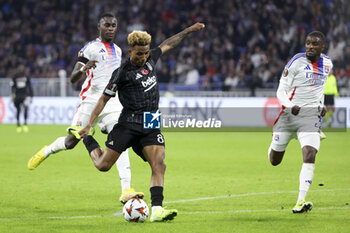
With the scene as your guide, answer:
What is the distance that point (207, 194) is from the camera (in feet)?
30.2

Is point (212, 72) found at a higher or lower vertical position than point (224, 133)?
higher

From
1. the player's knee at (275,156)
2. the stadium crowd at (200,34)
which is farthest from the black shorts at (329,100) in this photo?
the player's knee at (275,156)

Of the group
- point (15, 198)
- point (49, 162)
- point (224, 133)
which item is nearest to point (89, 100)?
point (15, 198)

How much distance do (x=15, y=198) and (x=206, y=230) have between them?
11.5ft

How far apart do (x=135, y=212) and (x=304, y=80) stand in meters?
2.79

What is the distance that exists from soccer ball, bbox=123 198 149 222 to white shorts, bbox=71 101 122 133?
70.9 inches

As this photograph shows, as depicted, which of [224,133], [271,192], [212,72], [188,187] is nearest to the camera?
[271,192]

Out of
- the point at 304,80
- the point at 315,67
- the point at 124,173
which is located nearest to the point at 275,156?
the point at 304,80

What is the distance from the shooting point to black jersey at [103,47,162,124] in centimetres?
697

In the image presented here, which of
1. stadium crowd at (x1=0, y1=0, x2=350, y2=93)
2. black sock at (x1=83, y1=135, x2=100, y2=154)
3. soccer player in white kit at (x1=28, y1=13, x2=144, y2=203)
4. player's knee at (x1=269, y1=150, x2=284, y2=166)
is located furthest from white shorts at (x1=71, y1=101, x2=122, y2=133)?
stadium crowd at (x1=0, y1=0, x2=350, y2=93)

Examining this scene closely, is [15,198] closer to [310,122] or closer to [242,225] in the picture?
[242,225]

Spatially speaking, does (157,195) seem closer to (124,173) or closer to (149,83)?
(149,83)

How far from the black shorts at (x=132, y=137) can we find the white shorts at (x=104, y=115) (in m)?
1.35

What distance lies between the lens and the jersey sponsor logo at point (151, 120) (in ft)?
23.3
